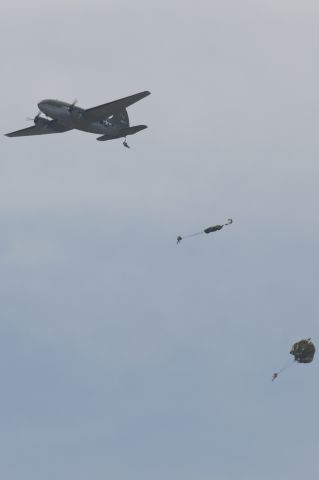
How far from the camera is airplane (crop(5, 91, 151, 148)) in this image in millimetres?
135500

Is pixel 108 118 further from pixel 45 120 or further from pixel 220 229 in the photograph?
pixel 220 229

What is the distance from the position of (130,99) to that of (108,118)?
7.72 m

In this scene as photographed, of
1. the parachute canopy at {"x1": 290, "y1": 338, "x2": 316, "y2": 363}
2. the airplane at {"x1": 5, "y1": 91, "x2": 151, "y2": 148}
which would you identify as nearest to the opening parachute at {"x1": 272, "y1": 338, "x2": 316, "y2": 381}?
the parachute canopy at {"x1": 290, "y1": 338, "x2": 316, "y2": 363}

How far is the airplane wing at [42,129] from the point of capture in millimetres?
140250

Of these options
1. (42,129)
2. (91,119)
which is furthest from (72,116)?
(42,129)

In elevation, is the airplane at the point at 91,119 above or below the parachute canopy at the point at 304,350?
above

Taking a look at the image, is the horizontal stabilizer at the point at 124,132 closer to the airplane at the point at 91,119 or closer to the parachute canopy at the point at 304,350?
the airplane at the point at 91,119

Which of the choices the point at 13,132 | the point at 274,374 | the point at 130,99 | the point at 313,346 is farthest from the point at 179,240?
the point at 13,132

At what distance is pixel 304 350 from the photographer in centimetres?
11212

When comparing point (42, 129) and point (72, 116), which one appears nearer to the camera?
point (72, 116)

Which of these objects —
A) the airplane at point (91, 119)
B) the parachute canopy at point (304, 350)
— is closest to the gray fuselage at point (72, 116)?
the airplane at point (91, 119)

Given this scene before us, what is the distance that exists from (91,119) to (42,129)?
945 centimetres

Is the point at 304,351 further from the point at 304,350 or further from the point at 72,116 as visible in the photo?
the point at 72,116

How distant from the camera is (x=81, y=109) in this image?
13700cm
